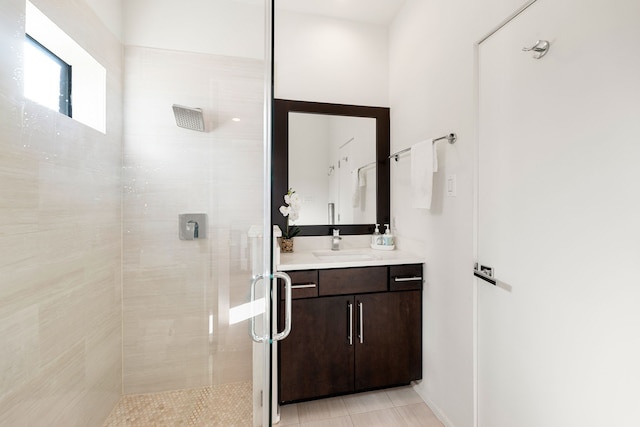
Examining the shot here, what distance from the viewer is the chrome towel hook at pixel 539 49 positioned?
0.96 metres

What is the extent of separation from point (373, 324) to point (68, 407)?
1478 mm

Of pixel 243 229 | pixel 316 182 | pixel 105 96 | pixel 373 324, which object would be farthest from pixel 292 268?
pixel 105 96

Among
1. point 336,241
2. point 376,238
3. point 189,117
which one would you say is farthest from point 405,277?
point 189,117

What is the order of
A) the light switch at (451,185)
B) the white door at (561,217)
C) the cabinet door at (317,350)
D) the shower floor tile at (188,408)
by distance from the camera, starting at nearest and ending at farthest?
1. the white door at (561,217)
2. the shower floor tile at (188,408)
3. the light switch at (451,185)
4. the cabinet door at (317,350)

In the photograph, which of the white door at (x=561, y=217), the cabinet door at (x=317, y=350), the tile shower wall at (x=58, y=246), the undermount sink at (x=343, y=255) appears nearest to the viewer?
the white door at (x=561, y=217)

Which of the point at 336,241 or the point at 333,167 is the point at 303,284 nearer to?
the point at 336,241

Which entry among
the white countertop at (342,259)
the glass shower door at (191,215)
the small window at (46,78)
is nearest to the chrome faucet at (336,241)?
the white countertop at (342,259)

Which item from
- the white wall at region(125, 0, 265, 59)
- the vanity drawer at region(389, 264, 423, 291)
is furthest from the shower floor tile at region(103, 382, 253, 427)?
the white wall at region(125, 0, 265, 59)

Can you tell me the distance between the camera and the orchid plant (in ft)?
6.51

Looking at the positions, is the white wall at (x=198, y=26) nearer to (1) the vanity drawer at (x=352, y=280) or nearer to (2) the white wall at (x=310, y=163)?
(2) the white wall at (x=310, y=163)

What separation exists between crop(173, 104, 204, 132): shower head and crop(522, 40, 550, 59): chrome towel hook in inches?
59.0

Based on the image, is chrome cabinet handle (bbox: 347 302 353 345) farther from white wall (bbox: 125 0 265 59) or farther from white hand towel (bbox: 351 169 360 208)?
white wall (bbox: 125 0 265 59)

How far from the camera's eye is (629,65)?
74cm

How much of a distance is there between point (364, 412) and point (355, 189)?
4.94 ft
